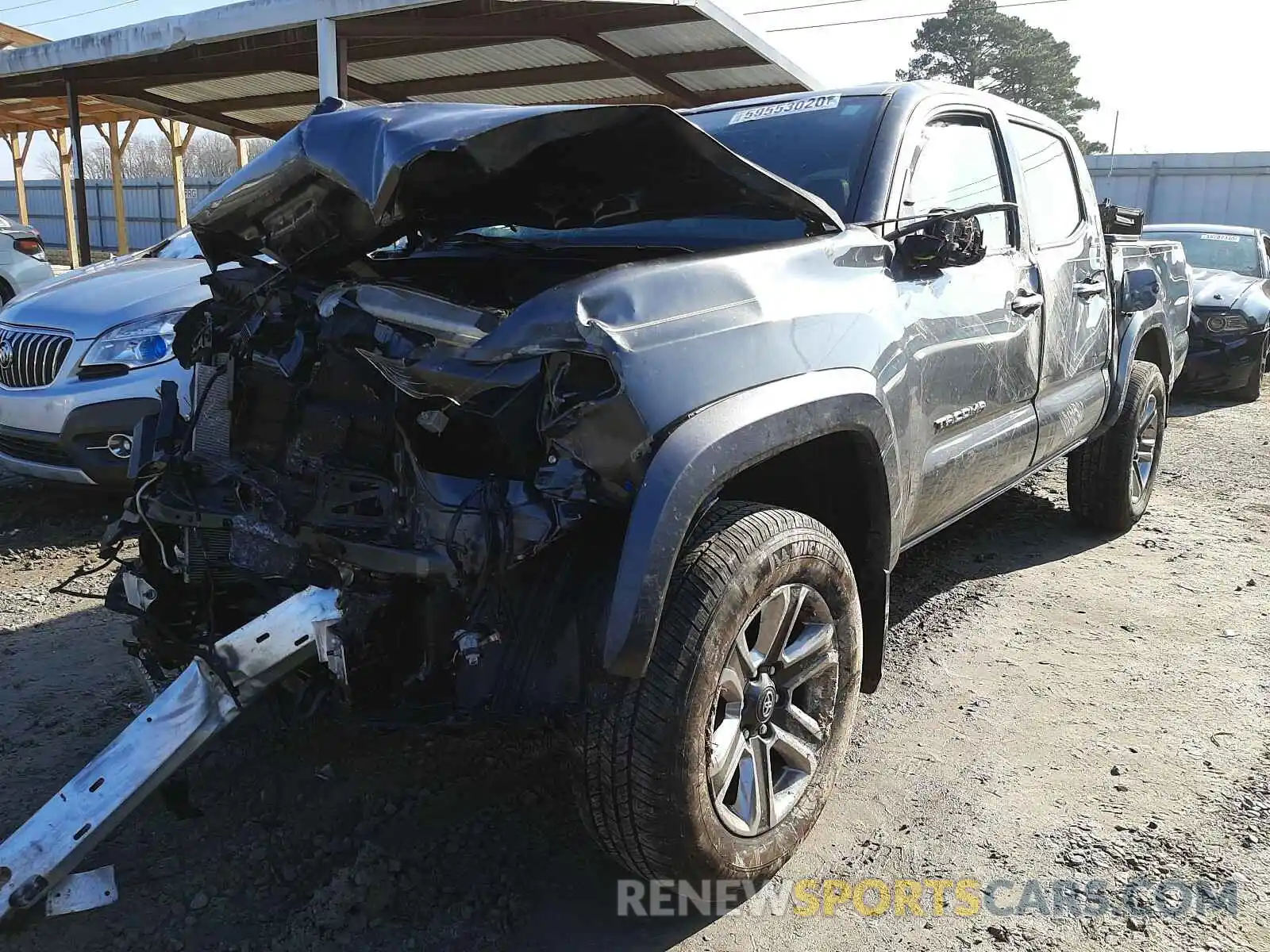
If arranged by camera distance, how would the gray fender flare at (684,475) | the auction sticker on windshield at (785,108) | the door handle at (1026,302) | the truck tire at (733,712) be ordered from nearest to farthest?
the gray fender flare at (684,475), the truck tire at (733,712), the auction sticker on windshield at (785,108), the door handle at (1026,302)

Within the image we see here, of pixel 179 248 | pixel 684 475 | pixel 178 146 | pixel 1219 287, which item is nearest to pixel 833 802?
pixel 684 475

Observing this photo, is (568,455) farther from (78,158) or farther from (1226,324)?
(78,158)

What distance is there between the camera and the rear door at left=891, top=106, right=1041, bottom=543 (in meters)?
2.95

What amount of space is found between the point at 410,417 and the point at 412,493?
0.59ft

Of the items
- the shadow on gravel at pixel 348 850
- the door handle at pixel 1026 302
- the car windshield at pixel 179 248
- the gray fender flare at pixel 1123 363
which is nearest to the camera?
the shadow on gravel at pixel 348 850

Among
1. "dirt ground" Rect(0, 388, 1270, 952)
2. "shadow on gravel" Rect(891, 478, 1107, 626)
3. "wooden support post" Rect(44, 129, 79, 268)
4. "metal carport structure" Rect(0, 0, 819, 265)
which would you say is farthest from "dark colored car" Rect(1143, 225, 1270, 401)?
"wooden support post" Rect(44, 129, 79, 268)

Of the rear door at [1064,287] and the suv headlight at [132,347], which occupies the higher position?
the rear door at [1064,287]

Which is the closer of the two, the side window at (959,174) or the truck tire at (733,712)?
the truck tire at (733,712)

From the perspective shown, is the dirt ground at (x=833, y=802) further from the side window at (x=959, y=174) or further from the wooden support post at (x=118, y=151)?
the wooden support post at (x=118, y=151)

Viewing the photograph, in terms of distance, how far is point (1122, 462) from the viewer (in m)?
4.97

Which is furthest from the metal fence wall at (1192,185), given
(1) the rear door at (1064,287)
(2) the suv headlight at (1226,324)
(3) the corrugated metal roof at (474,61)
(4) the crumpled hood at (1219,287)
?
(1) the rear door at (1064,287)

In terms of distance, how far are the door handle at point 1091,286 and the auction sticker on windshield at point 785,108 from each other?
56.2 inches

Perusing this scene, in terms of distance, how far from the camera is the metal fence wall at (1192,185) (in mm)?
23516

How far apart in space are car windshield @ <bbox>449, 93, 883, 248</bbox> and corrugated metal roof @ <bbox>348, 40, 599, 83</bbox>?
8063 millimetres
